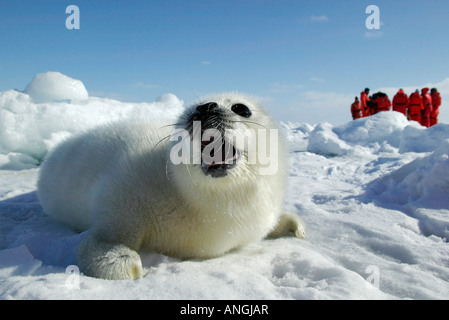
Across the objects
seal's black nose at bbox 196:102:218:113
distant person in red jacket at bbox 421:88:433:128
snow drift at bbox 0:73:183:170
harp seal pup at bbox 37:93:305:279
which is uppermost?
distant person in red jacket at bbox 421:88:433:128

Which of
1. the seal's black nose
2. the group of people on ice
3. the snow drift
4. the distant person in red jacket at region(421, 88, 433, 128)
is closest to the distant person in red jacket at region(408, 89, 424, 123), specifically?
the group of people on ice

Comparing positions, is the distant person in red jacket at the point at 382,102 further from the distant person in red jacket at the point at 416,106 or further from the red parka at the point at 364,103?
the distant person in red jacket at the point at 416,106

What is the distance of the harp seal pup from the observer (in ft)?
5.78

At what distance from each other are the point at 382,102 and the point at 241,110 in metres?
16.5

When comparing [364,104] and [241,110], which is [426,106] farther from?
[241,110]

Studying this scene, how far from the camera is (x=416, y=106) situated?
14805mm

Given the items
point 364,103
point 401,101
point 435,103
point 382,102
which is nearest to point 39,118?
point 401,101

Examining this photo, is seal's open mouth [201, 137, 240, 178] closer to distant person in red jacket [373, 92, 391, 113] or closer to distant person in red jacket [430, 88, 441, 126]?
distant person in red jacket [430, 88, 441, 126]

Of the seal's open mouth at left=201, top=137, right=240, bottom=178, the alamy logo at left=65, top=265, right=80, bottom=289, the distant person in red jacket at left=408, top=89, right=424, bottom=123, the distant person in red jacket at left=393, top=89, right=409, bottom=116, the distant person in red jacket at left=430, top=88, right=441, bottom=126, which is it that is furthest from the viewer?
the distant person in red jacket at left=393, top=89, right=409, bottom=116

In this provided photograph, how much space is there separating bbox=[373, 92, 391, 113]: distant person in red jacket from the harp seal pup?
52.8ft

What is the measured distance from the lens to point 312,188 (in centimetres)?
451
